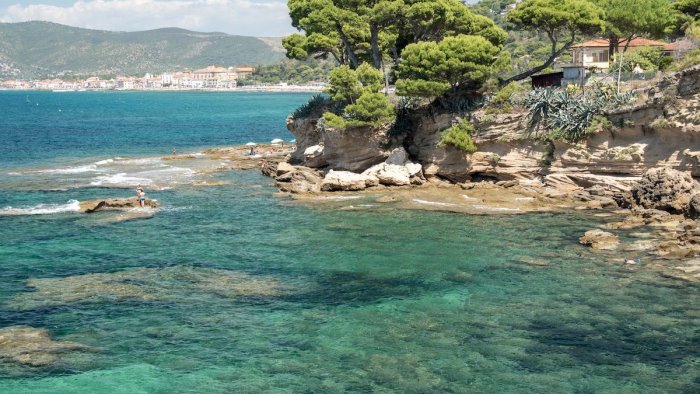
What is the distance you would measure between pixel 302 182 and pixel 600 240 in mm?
22207

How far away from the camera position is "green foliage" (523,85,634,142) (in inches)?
1742

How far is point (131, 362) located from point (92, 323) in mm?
3861

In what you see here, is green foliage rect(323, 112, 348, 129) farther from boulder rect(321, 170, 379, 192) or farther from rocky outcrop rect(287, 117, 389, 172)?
boulder rect(321, 170, 379, 192)

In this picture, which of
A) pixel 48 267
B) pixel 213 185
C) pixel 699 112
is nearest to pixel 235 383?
pixel 48 267

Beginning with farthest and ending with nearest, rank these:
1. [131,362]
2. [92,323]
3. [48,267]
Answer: [48,267], [92,323], [131,362]

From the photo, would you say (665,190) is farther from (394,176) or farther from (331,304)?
(331,304)

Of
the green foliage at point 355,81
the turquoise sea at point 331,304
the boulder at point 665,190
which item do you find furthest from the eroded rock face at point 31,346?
the green foliage at point 355,81

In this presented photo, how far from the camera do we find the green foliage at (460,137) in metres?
47.5

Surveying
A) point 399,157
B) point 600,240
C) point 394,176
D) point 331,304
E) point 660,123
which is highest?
point 660,123

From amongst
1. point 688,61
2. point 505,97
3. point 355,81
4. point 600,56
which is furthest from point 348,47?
point 688,61

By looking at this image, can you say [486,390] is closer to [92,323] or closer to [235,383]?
[235,383]

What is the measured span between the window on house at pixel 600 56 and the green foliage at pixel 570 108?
14.6 meters

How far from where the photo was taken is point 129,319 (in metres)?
26.4

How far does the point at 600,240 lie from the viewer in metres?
34.3
